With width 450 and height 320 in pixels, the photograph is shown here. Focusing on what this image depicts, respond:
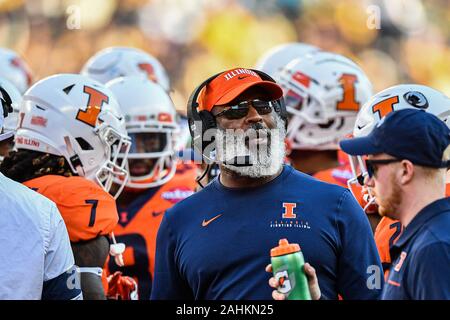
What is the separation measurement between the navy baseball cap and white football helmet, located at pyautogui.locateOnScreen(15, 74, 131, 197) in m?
1.88

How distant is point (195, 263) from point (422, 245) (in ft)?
2.81

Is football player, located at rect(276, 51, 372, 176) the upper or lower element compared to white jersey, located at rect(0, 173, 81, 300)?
upper

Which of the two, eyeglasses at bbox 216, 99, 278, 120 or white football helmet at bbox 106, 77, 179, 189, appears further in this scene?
white football helmet at bbox 106, 77, 179, 189

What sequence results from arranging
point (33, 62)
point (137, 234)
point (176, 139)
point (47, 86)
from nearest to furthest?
point (47, 86), point (137, 234), point (176, 139), point (33, 62)

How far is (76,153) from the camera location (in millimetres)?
4066

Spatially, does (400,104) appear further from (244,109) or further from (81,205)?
(81,205)

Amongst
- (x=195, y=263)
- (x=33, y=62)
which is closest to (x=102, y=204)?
(x=195, y=263)

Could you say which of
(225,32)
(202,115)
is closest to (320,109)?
(202,115)

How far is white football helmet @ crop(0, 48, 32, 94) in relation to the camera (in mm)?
7312

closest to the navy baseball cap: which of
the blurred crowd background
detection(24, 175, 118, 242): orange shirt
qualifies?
detection(24, 175, 118, 242): orange shirt

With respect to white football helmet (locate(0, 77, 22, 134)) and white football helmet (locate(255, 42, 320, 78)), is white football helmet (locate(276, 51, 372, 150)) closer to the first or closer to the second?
white football helmet (locate(255, 42, 320, 78))

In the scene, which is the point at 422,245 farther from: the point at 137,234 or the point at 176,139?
the point at 176,139

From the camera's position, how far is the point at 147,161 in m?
5.10

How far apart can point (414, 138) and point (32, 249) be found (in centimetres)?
131
